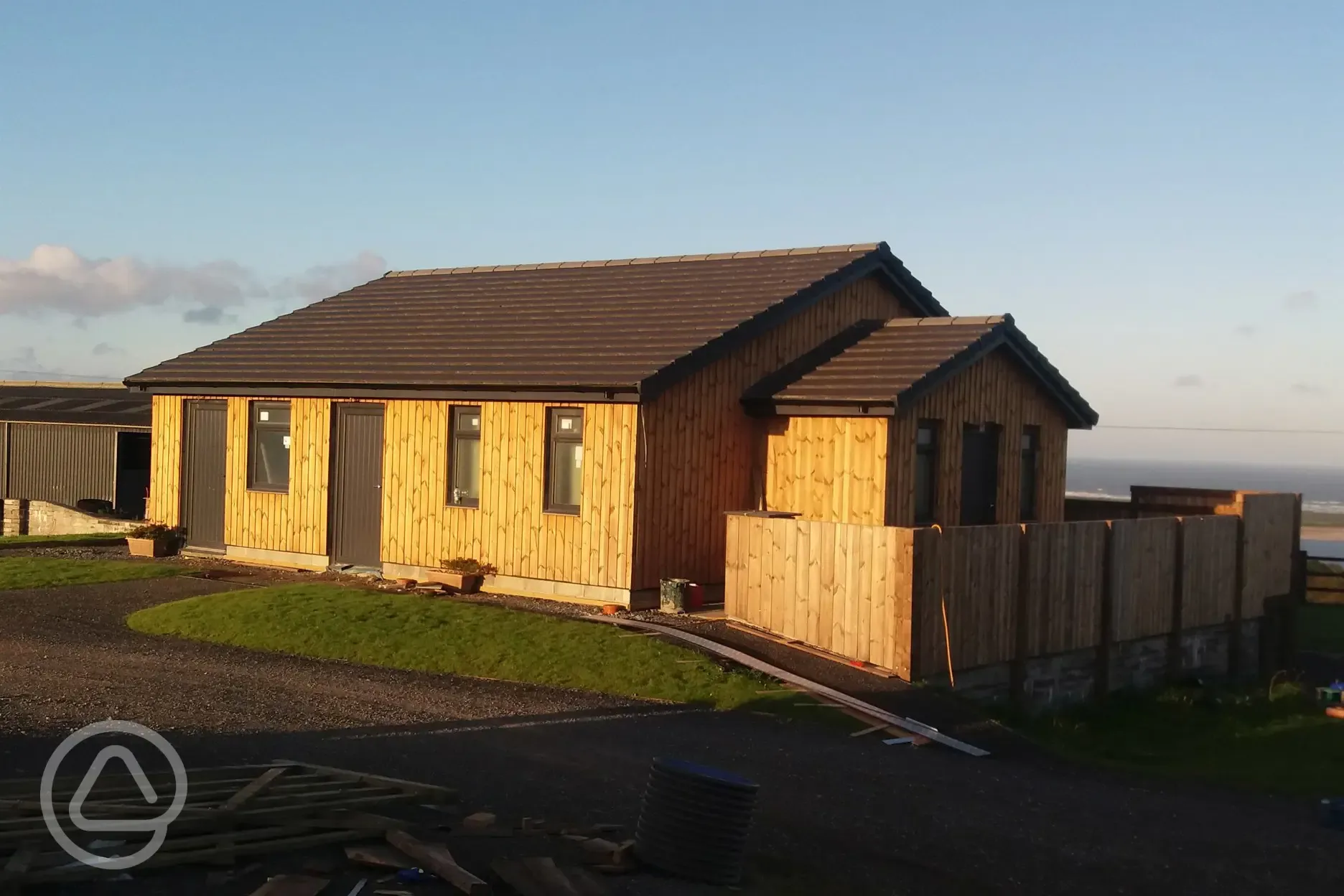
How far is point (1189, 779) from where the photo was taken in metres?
13.0

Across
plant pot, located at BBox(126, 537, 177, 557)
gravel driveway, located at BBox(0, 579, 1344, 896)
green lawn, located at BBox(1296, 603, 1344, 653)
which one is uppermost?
plant pot, located at BBox(126, 537, 177, 557)

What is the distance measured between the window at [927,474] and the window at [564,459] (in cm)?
494

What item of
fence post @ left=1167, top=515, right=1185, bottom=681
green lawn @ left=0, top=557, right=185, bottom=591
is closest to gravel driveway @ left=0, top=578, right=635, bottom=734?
green lawn @ left=0, top=557, right=185, bottom=591

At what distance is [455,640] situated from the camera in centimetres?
1577

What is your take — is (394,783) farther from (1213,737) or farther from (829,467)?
(1213,737)

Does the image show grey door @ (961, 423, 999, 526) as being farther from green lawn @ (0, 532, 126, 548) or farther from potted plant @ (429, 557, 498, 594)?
green lawn @ (0, 532, 126, 548)

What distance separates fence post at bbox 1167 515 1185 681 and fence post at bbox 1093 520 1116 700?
2.13 meters

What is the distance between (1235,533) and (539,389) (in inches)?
452

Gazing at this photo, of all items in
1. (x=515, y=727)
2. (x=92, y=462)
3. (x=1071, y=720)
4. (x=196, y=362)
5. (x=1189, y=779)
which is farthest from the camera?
(x=92, y=462)

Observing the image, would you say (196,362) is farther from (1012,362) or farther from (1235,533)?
(1235,533)

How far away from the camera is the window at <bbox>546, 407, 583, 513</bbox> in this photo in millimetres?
19359

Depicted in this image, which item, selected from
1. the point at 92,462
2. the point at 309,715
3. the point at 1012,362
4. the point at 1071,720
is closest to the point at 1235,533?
the point at 1012,362

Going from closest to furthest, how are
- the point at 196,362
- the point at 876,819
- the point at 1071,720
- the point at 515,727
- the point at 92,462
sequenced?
the point at 876,819, the point at 515,727, the point at 1071,720, the point at 196,362, the point at 92,462

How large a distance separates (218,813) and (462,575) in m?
11.9
